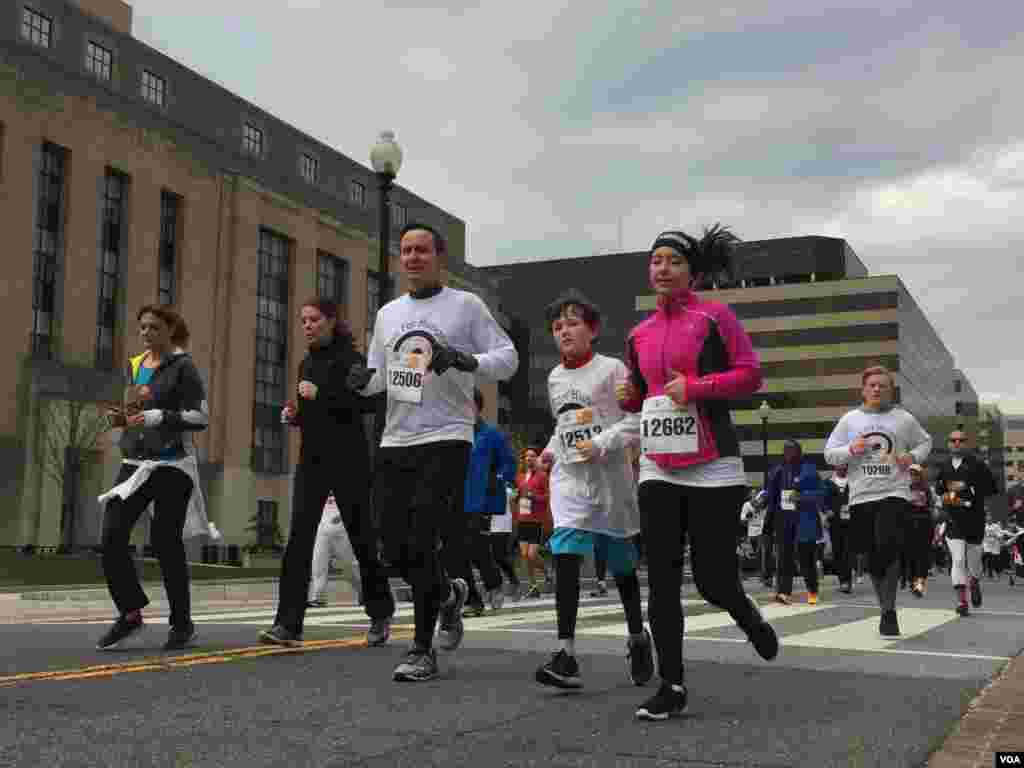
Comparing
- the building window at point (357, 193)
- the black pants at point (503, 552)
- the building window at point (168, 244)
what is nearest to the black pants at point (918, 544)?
the black pants at point (503, 552)

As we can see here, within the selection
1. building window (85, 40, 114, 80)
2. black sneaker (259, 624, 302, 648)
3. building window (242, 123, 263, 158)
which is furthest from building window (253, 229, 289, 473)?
black sneaker (259, 624, 302, 648)

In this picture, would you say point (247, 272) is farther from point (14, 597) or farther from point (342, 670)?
point (342, 670)

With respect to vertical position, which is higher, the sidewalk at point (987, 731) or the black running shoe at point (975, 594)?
the sidewalk at point (987, 731)

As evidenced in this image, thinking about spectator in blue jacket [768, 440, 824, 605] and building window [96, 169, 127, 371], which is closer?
spectator in blue jacket [768, 440, 824, 605]

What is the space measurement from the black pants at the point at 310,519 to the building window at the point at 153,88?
4863 centimetres

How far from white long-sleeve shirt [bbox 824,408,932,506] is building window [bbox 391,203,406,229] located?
61992 millimetres

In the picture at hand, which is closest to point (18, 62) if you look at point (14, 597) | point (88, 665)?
point (14, 597)

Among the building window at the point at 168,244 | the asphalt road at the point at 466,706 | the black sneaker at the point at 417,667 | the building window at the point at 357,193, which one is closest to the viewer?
the asphalt road at the point at 466,706

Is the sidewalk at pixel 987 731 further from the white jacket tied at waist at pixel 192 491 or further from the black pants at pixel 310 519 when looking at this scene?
the white jacket tied at waist at pixel 192 491

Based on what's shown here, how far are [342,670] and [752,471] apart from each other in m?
113

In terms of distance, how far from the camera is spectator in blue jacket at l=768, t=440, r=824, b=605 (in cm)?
1447

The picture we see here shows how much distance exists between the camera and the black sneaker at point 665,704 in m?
4.15

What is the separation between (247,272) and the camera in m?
54.7

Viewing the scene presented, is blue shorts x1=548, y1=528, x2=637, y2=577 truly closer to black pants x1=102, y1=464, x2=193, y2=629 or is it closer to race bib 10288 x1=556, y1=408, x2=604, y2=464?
race bib 10288 x1=556, y1=408, x2=604, y2=464
